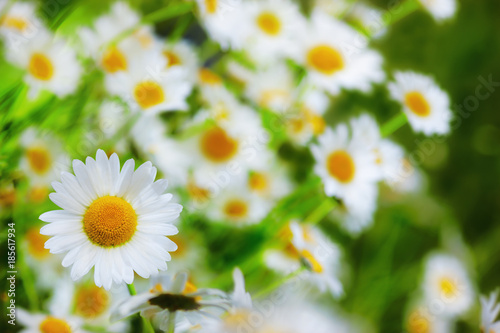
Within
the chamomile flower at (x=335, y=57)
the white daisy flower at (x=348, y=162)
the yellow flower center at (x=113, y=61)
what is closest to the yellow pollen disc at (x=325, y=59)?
the chamomile flower at (x=335, y=57)

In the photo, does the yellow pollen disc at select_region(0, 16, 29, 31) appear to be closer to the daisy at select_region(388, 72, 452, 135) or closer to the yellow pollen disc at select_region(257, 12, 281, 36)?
the yellow pollen disc at select_region(257, 12, 281, 36)

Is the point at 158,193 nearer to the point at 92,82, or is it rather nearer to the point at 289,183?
the point at 92,82

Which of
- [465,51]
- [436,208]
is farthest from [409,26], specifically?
[436,208]

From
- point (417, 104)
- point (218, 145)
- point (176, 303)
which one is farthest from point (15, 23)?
point (417, 104)

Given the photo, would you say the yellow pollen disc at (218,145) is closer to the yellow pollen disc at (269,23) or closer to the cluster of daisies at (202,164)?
the cluster of daisies at (202,164)

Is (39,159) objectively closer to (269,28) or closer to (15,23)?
(15,23)

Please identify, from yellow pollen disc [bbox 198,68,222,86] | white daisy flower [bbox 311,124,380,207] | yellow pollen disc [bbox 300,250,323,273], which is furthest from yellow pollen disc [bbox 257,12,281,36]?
yellow pollen disc [bbox 300,250,323,273]
